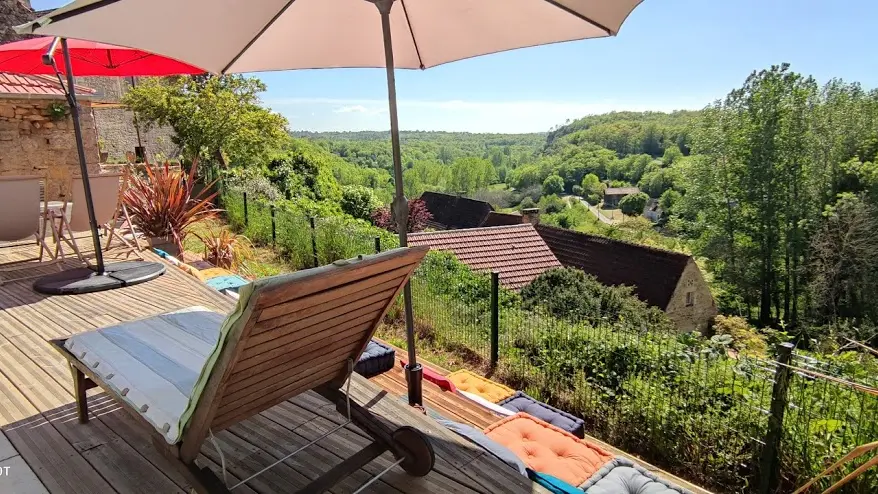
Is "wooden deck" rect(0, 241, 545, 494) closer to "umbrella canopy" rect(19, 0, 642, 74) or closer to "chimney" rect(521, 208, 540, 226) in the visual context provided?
"umbrella canopy" rect(19, 0, 642, 74)

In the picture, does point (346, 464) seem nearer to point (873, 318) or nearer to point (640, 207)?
point (873, 318)

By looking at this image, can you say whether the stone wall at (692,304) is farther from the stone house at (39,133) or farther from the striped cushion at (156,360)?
the striped cushion at (156,360)

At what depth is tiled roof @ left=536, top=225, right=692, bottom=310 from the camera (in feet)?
54.1

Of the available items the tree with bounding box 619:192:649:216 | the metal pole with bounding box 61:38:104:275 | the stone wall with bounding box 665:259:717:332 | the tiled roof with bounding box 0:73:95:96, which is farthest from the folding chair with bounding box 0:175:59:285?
the tree with bounding box 619:192:649:216

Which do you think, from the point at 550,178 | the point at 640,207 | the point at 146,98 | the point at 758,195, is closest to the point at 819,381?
the point at 146,98

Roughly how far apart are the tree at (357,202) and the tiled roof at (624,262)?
698cm

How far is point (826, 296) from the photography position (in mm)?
24234

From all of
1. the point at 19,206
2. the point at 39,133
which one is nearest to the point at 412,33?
the point at 19,206

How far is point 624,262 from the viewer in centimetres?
1775

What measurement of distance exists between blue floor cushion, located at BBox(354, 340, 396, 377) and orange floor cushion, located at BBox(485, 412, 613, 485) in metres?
1.22

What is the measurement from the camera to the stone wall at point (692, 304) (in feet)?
53.7

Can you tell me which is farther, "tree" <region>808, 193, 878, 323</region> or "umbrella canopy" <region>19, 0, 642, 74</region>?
"tree" <region>808, 193, 878, 323</region>

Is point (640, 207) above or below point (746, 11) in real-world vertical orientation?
below

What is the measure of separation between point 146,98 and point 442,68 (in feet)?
39.8
